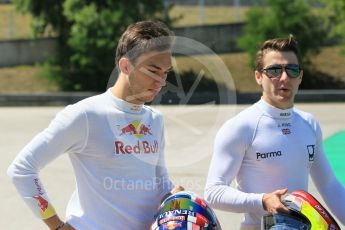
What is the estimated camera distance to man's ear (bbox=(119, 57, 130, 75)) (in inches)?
110

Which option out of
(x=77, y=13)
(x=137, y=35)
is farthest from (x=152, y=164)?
(x=77, y=13)

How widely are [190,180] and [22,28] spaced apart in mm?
19500

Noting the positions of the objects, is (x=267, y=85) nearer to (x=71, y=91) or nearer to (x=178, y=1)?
(x=71, y=91)

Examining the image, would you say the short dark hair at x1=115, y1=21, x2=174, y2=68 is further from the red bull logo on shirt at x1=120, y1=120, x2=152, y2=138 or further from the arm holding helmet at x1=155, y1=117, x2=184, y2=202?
the arm holding helmet at x1=155, y1=117, x2=184, y2=202

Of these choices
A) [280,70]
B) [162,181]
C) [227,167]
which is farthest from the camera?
[280,70]

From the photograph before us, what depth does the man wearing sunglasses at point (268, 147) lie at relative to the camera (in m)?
3.24

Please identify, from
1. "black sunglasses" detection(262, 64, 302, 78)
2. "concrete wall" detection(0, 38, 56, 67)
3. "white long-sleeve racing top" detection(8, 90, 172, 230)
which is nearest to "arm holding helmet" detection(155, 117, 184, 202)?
"white long-sleeve racing top" detection(8, 90, 172, 230)

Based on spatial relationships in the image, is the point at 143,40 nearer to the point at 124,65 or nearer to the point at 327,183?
the point at 124,65

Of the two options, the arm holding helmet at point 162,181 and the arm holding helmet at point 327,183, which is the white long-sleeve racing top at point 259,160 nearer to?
the arm holding helmet at point 327,183

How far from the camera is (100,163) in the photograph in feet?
9.25

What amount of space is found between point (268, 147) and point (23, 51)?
22.1 m

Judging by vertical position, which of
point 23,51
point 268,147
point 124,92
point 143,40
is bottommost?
point 23,51

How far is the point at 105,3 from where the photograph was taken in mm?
21438

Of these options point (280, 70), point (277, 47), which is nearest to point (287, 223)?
point (280, 70)
